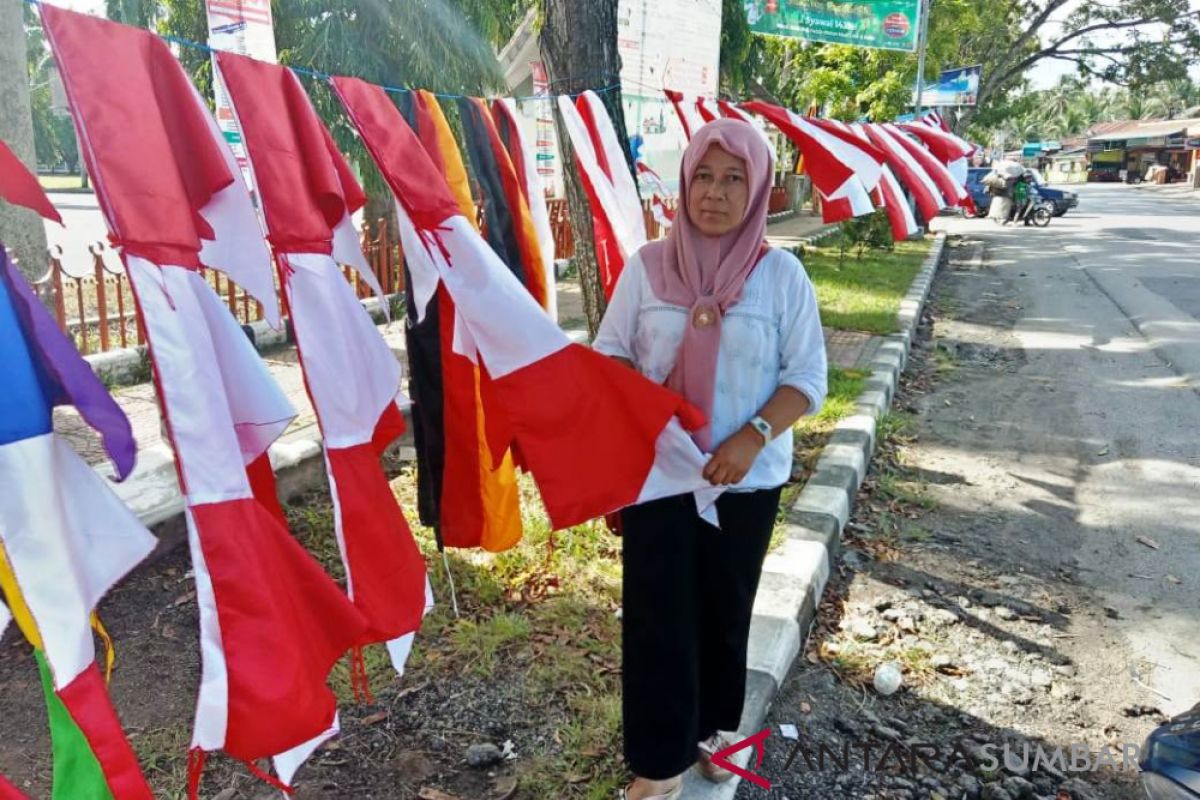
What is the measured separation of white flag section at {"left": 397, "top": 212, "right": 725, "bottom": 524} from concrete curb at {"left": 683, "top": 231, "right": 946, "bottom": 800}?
3.04 feet

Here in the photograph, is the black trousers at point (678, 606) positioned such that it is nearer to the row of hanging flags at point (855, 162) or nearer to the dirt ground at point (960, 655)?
the dirt ground at point (960, 655)

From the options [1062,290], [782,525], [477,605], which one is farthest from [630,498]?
[1062,290]

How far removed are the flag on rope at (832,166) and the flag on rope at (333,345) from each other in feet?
8.69

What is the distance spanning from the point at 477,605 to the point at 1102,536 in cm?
308

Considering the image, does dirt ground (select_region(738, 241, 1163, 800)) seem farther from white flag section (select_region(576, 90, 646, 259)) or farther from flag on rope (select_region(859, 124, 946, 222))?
white flag section (select_region(576, 90, 646, 259))

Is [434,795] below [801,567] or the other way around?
below

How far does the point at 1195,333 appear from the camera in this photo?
8.82 meters

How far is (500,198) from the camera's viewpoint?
3.02m

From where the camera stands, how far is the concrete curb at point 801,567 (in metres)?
2.86

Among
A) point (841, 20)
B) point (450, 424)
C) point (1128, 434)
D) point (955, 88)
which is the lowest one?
point (1128, 434)

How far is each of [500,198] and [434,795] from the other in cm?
186

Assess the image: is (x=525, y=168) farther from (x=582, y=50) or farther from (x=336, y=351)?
(x=336, y=351)

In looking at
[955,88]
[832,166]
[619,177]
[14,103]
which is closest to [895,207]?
[832,166]

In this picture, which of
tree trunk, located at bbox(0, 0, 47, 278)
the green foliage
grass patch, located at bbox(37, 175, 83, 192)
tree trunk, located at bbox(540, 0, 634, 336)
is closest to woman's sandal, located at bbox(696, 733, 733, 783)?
tree trunk, located at bbox(540, 0, 634, 336)
